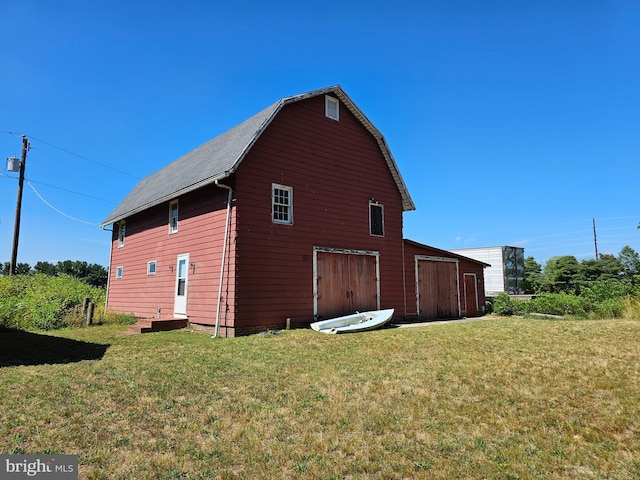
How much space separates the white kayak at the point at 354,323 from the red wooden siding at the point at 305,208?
3.35 ft

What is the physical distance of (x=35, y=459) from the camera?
4066 millimetres

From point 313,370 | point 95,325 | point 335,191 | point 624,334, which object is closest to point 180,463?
point 313,370

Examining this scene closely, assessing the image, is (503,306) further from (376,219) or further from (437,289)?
(376,219)

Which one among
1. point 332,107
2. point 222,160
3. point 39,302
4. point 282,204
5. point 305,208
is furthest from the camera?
point 39,302

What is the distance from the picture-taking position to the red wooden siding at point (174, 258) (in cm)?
1334

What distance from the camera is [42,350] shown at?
936 centimetres

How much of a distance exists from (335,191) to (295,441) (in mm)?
12061

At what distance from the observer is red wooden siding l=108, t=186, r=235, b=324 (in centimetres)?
1334

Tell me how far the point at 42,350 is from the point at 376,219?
12.3m

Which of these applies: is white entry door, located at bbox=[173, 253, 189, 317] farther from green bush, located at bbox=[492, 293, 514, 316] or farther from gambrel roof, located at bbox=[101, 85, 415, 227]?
green bush, located at bbox=[492, 293, 514, 316]

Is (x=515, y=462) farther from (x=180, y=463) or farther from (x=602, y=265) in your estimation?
(x=602, y=265)

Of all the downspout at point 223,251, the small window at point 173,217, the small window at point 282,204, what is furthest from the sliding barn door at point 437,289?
the small window at point 173,217

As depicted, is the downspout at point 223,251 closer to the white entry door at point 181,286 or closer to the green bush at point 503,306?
the white entry door at point 181,286

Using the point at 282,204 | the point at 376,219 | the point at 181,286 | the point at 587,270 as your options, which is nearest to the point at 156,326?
the point at 181,286
